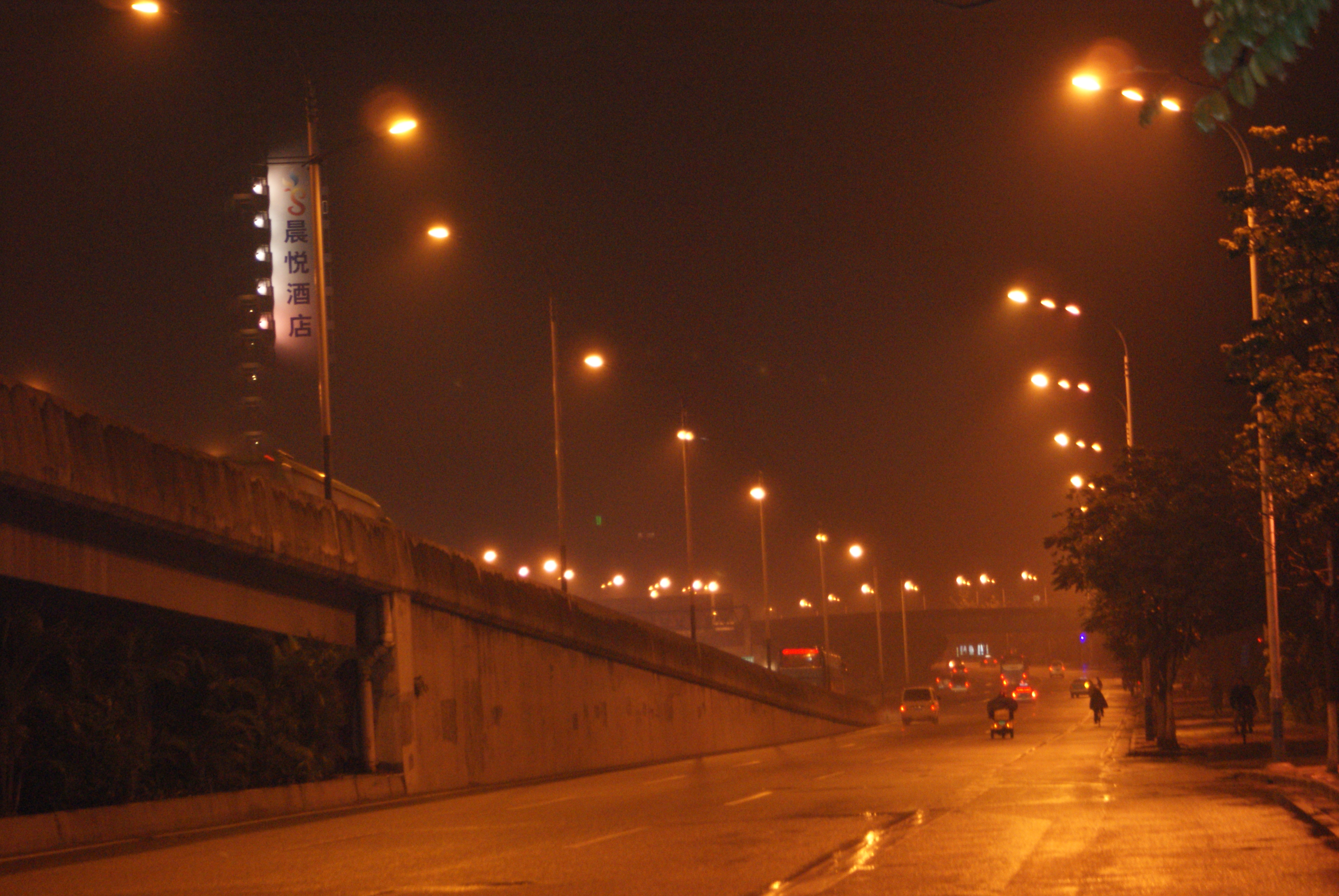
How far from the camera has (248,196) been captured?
105ft

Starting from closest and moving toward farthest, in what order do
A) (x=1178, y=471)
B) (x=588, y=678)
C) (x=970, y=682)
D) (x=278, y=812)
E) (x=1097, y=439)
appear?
(x=278, y=812) → (x=1178, y=471) → (x=588, y=678) → (x=1097, y=439) → (x=970, y=682)

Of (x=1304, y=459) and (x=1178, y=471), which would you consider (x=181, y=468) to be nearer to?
(x=1304, y=459)

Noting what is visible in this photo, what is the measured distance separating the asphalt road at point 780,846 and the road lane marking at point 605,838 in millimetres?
45

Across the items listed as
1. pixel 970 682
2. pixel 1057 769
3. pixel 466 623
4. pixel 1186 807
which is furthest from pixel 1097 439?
pixel 970 682

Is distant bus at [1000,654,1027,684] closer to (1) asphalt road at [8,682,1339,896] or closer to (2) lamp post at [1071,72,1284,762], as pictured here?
(2) lamp post at [1071,72,1284,762]

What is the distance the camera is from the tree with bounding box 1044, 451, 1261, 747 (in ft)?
92.0

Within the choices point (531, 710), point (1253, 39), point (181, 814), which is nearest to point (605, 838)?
point (181, 814)

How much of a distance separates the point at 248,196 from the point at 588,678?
539 inches

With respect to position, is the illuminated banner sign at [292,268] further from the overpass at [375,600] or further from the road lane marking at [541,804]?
the road lane marking at [541,804]

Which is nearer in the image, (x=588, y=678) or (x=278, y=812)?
(x=278, y=812)

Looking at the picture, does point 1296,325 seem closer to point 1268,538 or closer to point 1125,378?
point 1268,538

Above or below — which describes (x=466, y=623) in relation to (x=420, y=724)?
above

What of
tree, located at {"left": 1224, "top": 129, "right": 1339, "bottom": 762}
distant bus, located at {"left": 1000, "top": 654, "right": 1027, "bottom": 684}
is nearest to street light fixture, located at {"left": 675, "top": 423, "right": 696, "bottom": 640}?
tree, located at {"left": 1224, "top": 129, "right": 1339, "bottom": 762}

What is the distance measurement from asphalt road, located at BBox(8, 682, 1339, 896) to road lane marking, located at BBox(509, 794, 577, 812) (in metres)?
0.08
